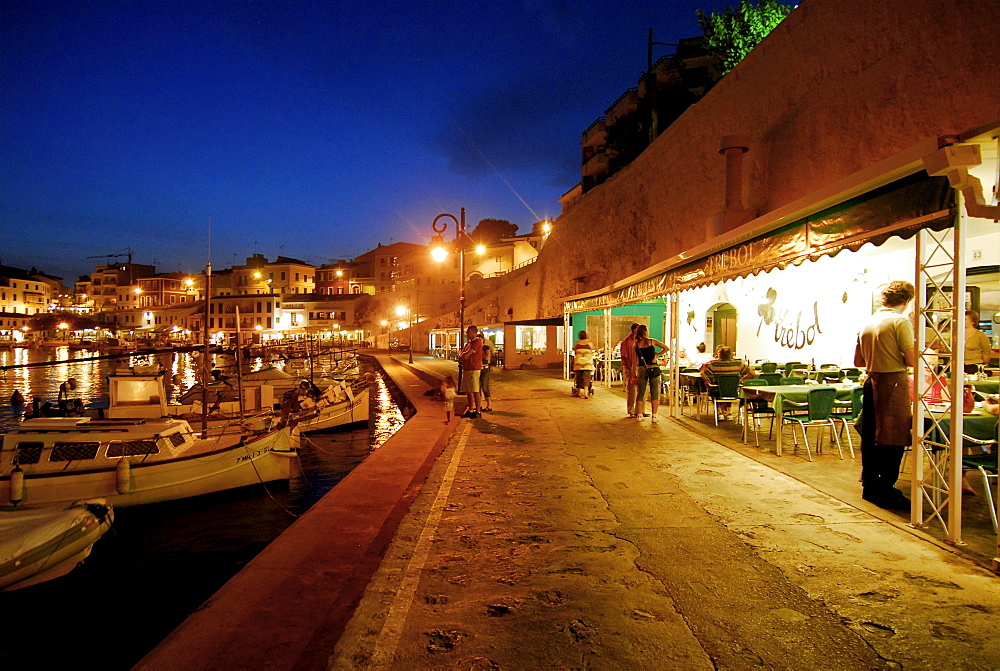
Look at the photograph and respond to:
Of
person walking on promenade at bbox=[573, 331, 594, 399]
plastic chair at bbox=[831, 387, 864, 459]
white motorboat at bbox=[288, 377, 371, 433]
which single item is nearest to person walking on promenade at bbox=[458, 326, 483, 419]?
person walking on promenade at bbox=[573, 331, 594, 399]

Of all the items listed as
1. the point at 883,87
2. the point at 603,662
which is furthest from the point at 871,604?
the point at 883,87

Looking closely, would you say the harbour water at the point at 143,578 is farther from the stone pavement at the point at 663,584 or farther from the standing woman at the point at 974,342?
the standing woman at the point at 974,342

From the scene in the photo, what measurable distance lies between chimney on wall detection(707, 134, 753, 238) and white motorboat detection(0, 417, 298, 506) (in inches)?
409

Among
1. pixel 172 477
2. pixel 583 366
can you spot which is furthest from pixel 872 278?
pixel 172 477

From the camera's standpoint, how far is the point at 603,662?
8.92ft

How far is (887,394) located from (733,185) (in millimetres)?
7728

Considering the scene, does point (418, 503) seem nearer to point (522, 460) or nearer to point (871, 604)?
point (522, 460)

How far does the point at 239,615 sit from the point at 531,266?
27445 millimetres

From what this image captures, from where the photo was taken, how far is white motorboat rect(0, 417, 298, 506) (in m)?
8.64

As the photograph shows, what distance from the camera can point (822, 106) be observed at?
9344mm

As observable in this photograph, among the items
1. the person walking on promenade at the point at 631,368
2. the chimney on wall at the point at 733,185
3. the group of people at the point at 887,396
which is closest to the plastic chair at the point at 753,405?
the person walking on promenade at the point at 631,368

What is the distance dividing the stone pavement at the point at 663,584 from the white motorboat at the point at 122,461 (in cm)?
609

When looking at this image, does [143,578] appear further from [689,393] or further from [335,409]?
[689,393]

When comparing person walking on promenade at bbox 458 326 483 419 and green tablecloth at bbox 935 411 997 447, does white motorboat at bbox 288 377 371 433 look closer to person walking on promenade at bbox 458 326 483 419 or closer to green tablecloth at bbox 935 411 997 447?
person walking on promenade at bbox 458 326 483 419
